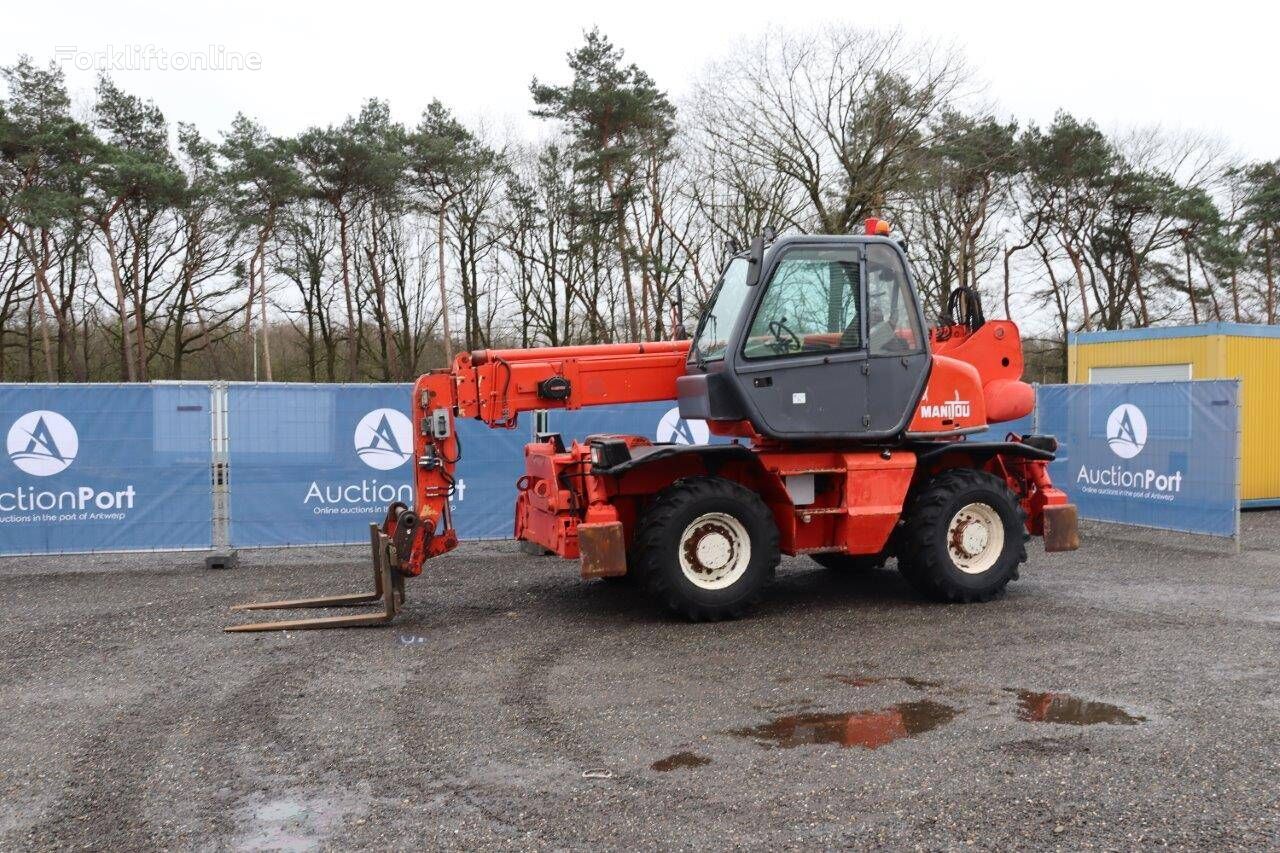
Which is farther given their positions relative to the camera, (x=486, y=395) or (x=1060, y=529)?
(x=1060, y=529)

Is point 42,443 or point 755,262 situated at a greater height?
point 755,262

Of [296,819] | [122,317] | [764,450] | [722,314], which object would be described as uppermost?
[122,317]

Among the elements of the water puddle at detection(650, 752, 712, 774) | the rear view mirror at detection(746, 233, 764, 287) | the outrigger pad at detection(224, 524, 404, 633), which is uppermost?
the rear view mirror at detection(746, 233, 764, 287)

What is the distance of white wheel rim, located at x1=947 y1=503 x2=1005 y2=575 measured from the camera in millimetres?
8711

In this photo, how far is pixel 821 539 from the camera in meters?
8.62

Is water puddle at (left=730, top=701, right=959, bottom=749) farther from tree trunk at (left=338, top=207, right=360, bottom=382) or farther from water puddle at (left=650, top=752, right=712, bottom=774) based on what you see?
tree trunk at (left=338, top=207, right=360, bottom=382)

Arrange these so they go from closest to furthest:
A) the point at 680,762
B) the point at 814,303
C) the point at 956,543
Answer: the point at 680,762, the point at 814,303, the point at 956,543

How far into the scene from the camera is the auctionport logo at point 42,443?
10773 mm

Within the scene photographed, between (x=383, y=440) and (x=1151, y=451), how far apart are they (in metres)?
9.04

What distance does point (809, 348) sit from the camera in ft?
26.6

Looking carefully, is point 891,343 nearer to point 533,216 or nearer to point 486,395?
point 486,395

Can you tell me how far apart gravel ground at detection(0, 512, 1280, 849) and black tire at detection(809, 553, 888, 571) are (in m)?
0.61

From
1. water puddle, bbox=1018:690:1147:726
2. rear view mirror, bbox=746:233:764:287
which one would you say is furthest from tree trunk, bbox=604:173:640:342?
water puddle, bbox=1018:690:1147:726

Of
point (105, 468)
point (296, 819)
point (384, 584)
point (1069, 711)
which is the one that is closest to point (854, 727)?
point (1069, 711)
